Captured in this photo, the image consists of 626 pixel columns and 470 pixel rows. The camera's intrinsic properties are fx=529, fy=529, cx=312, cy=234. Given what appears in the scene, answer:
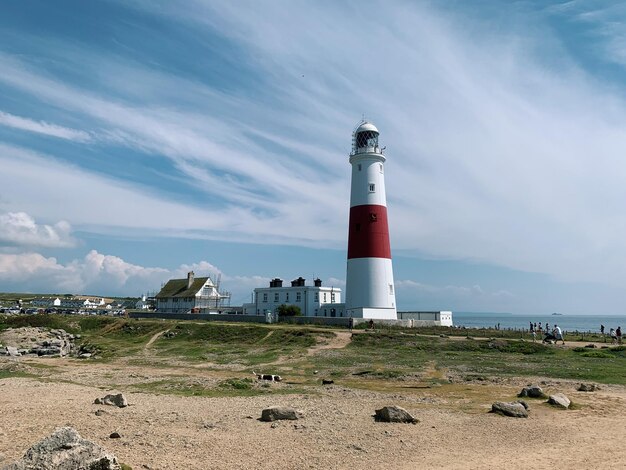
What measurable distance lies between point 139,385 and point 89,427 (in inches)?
354

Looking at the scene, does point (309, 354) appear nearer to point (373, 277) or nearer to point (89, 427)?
point (373, 277)

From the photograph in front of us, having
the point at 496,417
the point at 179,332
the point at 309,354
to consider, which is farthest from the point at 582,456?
the point at 179,332

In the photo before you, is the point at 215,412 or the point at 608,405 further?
the point at 608,405

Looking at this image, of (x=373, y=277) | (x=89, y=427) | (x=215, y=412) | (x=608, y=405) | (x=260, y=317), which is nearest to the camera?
(x=89, y=427)

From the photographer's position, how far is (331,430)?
15.3 metres

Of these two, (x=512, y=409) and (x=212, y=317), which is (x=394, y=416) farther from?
(x=212, y=317)

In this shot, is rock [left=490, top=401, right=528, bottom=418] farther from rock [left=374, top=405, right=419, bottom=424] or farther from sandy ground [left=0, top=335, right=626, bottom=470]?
rock [left=374, top=405, right=419, bottom=424]

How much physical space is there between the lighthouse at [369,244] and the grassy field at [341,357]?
14.0ft

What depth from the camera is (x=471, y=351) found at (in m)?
38.0

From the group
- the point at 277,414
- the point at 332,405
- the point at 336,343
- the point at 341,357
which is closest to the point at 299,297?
the point at 336,343

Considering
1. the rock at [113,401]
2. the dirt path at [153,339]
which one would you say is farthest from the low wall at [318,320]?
the rock at [113,401]

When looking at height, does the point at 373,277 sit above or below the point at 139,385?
above

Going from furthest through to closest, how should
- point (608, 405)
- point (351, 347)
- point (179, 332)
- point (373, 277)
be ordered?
point (179, 332) < point (373, 277) < point (351, 347) < point (608, 405)

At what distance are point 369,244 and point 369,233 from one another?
Result: 105cm
